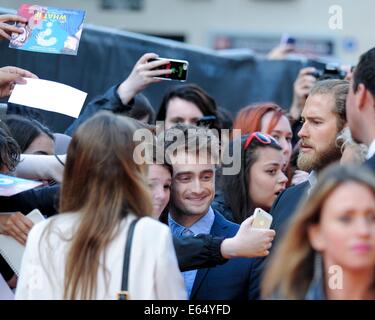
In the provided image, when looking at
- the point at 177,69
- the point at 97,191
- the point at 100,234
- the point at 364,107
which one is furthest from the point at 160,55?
the point at 100,234

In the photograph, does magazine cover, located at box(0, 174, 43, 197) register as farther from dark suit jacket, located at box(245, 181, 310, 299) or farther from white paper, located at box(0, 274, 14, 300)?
dark suit jacket, located at box(245, 181, 310, 299)

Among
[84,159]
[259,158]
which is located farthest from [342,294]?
[259,158]

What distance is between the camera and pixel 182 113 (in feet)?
22.4

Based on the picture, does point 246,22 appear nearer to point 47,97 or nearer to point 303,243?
point 47,97

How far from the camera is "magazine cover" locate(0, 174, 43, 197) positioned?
13.7ft

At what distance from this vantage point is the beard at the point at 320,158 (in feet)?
16.6

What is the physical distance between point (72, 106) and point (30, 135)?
1.92 feet

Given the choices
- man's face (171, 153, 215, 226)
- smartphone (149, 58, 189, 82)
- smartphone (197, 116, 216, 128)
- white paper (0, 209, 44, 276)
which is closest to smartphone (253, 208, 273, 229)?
man's face (171, 153, 215, 226)

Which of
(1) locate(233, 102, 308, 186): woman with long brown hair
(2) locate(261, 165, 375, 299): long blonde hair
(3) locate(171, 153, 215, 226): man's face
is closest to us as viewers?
(2) locate(261, 165, 375, 299): long blonde hair

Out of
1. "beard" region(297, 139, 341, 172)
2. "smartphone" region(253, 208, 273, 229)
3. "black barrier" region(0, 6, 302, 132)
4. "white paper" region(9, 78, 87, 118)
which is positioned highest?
"black barrier" region(0, 6, 302, 132)

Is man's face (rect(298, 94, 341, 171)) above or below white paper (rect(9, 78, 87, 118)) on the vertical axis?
below

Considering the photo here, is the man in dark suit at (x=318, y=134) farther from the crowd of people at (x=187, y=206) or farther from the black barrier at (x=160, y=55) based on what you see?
the black barrier at (x=160, y=55)

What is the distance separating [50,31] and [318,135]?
4.71ft
